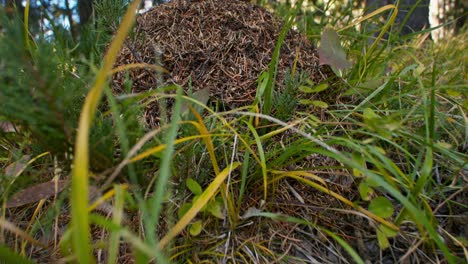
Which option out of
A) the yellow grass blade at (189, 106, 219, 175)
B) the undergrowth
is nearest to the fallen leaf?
the undergrowth

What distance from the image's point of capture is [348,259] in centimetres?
92

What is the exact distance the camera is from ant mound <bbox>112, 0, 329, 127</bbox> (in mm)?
1310

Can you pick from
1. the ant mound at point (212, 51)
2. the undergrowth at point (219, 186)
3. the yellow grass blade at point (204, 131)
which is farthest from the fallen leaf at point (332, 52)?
the yellow grass blade at point (204, 131)

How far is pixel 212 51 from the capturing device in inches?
54.2

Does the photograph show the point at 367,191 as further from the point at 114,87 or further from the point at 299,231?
the point at 114,87

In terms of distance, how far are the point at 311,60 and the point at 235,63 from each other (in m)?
0.32

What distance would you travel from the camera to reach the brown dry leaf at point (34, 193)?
0.90m

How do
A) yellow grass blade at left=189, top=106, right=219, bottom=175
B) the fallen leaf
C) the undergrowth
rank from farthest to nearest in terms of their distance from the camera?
the fallen leaf, yellow grass blade at left=189, top=106, right=219, bottom=175, the undergrowth

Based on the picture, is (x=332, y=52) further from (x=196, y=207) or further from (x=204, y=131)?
(x=196, y=207)

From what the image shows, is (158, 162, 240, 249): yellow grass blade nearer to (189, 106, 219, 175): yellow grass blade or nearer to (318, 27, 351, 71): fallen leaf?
(189, 106, 219, 175): yellow grass blade

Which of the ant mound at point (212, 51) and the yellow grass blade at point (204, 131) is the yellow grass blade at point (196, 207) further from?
the ant mound at point (212, 51)

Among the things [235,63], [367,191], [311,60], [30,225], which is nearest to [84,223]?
[30,225]

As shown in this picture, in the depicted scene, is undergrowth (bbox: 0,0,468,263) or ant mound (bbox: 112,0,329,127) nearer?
undergrowth (bbox: 0,0,468,263)

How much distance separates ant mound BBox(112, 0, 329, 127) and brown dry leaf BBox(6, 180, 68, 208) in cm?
40
